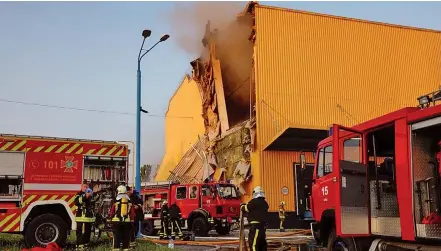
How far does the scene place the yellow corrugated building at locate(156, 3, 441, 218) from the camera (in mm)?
23547

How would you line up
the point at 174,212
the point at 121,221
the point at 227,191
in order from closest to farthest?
→ the point at 121,221, the point at 174,212, the point at 227,191

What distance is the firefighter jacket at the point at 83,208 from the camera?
10.6 meters

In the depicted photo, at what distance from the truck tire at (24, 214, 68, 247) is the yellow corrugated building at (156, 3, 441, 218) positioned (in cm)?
1308

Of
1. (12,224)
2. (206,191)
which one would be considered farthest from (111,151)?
(206,191)

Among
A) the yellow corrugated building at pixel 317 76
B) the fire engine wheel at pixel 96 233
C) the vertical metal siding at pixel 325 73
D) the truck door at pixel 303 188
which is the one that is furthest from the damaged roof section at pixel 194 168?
the truck door at pixel 303 188

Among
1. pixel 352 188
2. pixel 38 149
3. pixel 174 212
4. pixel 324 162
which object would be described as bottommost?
pixel 174 212

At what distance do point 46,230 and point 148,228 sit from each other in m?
8.50

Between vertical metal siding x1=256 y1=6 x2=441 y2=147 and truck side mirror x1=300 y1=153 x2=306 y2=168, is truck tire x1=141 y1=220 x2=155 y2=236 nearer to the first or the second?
vertical metal siding x1=256 y1=6 x2=441 y2=147

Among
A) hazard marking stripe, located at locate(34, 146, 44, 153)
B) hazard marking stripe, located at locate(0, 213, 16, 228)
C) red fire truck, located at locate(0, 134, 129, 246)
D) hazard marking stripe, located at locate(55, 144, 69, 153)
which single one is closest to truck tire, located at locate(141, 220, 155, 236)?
red fire truck, located at locate(0, 134, 129, 246)

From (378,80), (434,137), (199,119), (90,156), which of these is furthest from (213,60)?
(434,137)

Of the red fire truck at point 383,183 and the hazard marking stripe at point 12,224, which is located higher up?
the red fire truck at point 383,183

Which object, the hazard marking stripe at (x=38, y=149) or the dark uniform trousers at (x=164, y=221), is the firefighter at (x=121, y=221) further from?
the dark uniform trousers at (x=164, y=221)

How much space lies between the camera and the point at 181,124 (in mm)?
41781

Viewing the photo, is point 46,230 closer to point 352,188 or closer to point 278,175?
point 352,188
